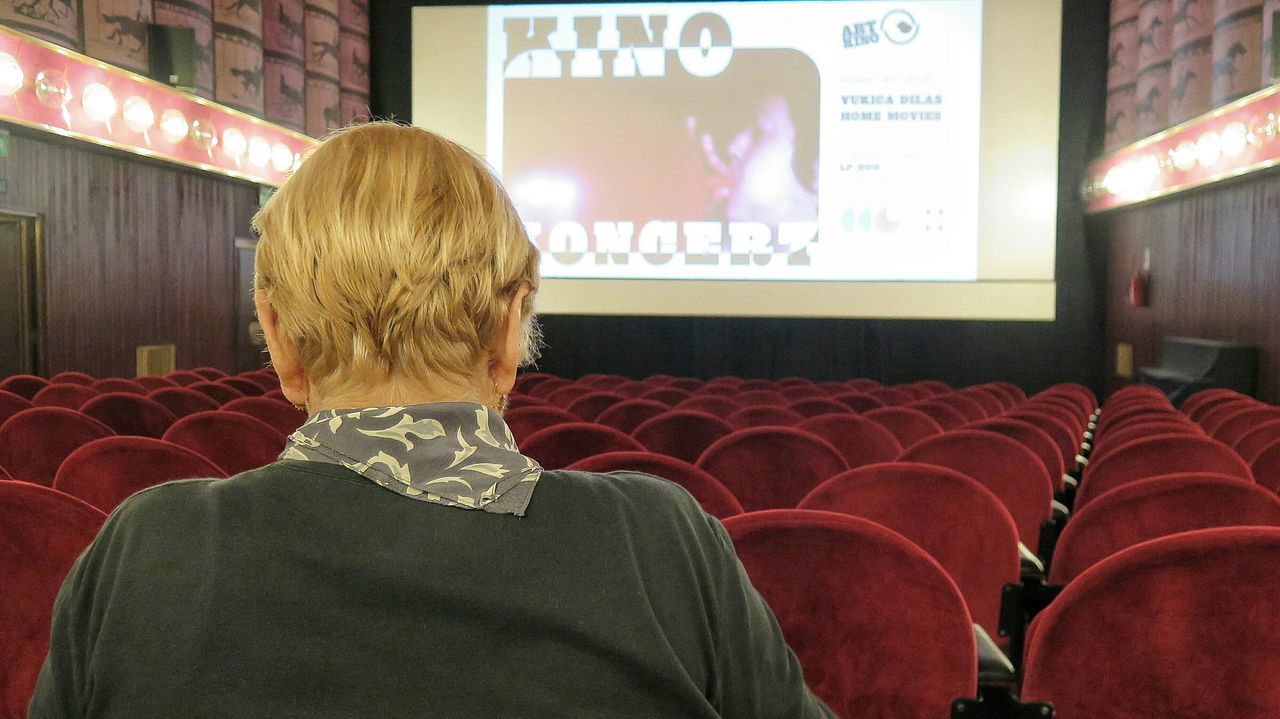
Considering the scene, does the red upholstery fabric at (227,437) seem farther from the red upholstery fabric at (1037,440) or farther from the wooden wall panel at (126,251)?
the wooden wall panel at (126,251)

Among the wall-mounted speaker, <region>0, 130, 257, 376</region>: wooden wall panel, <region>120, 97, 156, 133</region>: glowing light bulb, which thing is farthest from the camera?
the wall-mounted speaker

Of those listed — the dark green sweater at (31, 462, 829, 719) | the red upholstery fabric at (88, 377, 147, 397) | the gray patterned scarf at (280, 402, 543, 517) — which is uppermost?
the gray patterned scarf at (280, 402, 543, 517)

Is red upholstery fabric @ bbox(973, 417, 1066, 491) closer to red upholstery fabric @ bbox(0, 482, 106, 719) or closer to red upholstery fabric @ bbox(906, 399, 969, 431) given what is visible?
red upholstery fabric @ bbox(906, 399, 969, 431)

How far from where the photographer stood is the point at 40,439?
10.1 feet

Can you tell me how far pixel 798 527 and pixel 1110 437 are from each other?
3.17m

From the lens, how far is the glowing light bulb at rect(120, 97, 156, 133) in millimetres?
8562

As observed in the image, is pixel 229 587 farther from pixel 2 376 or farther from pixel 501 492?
pixel 2 376

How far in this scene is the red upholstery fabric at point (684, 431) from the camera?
3.65 m

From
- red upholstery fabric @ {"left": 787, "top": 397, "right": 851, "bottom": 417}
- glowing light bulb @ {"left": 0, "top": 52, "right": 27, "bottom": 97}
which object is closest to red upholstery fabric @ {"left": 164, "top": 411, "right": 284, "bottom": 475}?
red upholstery fabric @ {"left": 787, "top": 397, "right": 851, "bottom": 417}

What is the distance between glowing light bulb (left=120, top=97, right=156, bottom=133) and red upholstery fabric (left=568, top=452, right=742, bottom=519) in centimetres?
773

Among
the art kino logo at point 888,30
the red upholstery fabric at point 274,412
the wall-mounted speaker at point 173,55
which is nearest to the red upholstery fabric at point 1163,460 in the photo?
the red upholstery fabric at point 274,412

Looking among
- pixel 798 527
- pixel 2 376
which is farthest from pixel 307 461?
pixel 2 376

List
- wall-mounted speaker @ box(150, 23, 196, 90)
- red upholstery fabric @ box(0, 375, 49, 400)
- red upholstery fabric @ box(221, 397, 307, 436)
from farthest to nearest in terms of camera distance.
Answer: wall-mounted speaker @ box(150, 23, 196, 90) < red upholstery fabric @ box(0, 375, 49, 400) < red upholstery fabric @ box(221, 397, 307, 436)

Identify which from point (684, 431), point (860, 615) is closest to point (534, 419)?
point (684, 431)
